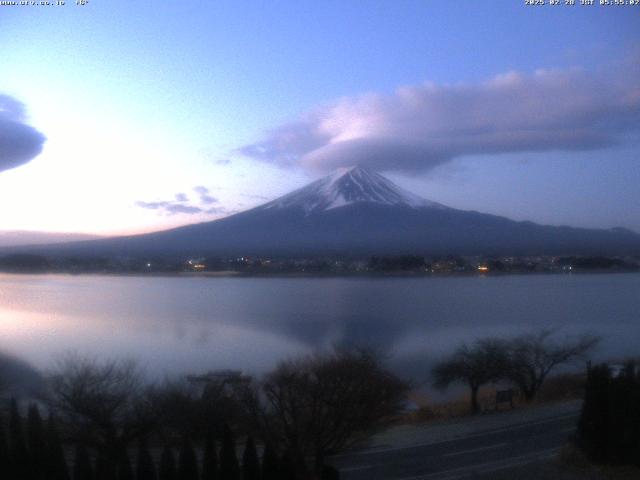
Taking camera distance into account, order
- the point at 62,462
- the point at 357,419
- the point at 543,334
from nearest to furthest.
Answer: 1. the point at 62,462
2. the point at 357,419
3. the point at 543,334

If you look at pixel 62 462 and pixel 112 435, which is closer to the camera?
pixel 62 462

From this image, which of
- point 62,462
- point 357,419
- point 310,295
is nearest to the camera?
point 62,462

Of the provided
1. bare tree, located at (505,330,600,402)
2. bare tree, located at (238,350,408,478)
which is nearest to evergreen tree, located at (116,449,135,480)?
bare tree, located at (238,350,408,478)

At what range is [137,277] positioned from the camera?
27.0 metres

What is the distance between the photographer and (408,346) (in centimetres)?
1533

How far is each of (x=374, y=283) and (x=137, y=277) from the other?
9654mm

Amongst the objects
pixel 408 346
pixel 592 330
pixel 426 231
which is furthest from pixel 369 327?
pixel 426 231

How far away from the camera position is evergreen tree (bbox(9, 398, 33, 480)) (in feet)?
17.2

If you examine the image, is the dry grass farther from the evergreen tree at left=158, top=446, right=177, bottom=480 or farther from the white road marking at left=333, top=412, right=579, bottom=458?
the evergreen tree at left=158, top=446, right=177, bottom=480

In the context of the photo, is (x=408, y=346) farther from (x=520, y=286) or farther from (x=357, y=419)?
(x=520, y=286)

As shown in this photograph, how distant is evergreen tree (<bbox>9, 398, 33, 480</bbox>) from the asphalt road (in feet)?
9.10

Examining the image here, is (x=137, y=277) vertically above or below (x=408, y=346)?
above

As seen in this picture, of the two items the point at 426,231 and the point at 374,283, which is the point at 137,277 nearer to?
the point at 374,283

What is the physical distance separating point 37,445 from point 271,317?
12942mm
